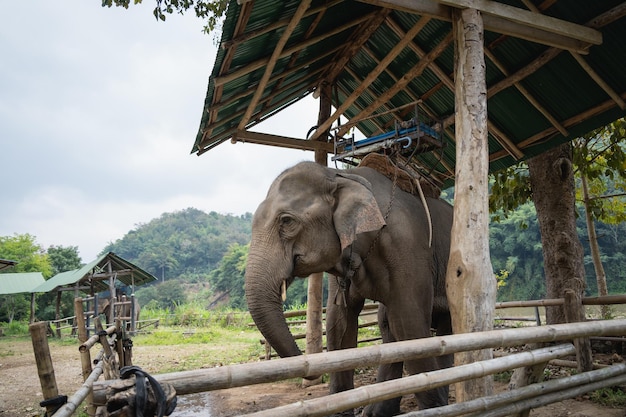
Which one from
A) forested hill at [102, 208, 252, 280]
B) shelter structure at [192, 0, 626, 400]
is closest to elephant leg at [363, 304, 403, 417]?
shelter structure at [192, 0, 626, 400]

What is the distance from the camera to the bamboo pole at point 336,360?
174 cm

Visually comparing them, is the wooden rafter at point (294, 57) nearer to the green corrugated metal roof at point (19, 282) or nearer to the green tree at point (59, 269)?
the green corrugated metal roof at point (19, 282)

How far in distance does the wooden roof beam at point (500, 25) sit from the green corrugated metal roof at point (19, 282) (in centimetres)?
2354

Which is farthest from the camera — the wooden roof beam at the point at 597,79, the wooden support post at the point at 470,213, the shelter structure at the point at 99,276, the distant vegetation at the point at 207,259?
the distant vegetation at the point at 207,259

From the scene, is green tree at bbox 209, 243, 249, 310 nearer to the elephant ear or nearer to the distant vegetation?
the distant vegetation

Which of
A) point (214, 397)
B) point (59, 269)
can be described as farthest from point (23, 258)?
point (214, 397)

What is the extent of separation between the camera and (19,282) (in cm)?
2355

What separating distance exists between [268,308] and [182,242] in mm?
77663

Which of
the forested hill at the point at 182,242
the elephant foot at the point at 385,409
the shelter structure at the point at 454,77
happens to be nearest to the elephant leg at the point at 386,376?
the elephant foot at the point at 385,409

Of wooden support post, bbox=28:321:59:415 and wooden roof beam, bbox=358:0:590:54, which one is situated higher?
wooden roof beam, bbox=358:0:590:54

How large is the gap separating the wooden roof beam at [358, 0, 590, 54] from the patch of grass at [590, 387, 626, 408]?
3247 mm

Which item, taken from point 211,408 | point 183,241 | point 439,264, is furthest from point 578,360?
point 183,241

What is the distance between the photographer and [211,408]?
579 cm

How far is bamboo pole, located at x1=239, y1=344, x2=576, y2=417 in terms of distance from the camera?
1958 mm
